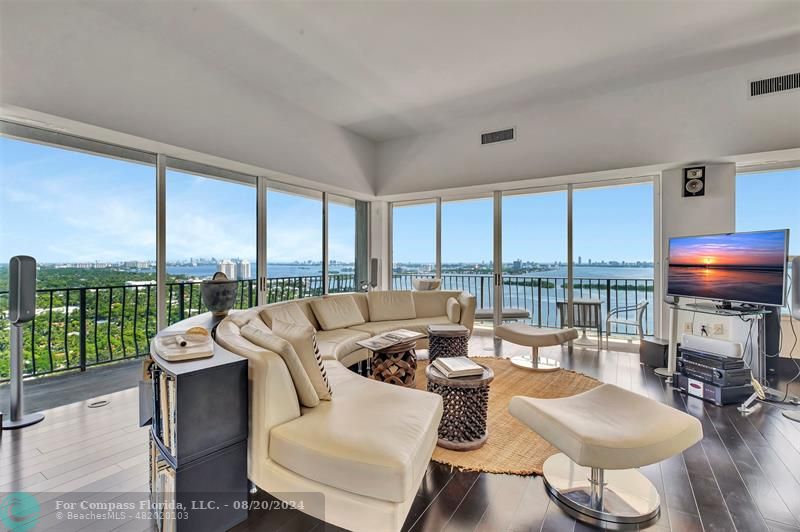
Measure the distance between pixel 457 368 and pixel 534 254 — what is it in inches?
151

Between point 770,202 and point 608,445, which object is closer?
point 608,445

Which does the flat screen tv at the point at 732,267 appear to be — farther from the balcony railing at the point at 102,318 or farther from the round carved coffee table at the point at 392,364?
the round carved coffee table at the point at 392,364

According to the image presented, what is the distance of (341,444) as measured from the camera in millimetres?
1477

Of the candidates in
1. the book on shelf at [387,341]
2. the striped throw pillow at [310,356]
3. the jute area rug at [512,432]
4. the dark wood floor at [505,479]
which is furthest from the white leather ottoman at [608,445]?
the book on shelf at [387,341]

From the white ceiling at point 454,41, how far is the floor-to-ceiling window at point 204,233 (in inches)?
43.2

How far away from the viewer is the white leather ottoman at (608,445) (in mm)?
1572

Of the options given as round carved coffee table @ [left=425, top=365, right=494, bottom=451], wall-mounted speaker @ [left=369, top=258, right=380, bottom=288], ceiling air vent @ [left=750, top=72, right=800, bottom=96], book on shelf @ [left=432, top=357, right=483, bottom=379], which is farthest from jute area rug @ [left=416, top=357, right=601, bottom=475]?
ceiling air vent @ [left=750, top=72, right=800, bottom=96]

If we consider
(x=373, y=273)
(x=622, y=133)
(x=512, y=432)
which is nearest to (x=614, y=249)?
(x=622, y=133)

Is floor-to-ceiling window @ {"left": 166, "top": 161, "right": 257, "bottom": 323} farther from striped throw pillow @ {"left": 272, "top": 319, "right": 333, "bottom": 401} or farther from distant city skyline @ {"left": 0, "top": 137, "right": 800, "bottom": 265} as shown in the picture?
striped throw pillow @ {"left": 272, "top": 319, "right": 333, "bottom": 401}

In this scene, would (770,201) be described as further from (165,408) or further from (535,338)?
(165,408)

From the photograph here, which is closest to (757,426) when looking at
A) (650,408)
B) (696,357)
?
(696,357)

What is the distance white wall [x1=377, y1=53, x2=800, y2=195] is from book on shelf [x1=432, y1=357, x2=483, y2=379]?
11.7 ft

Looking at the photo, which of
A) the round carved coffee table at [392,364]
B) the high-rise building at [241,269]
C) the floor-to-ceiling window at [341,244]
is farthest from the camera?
the floor-to-ceiling window at [341,244]

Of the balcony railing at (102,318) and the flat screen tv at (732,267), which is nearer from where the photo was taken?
the flat screen tv at (732,267)
